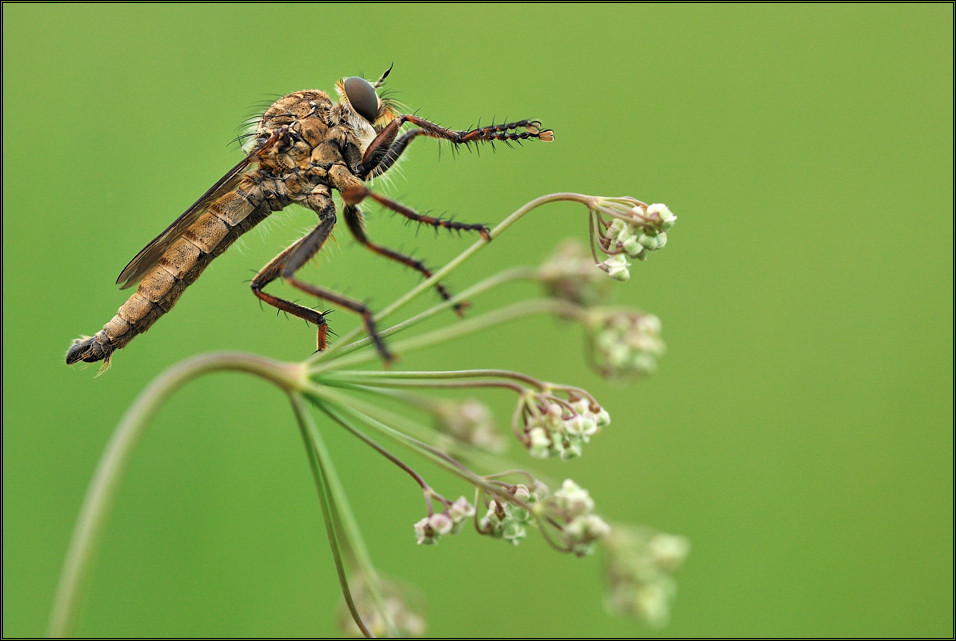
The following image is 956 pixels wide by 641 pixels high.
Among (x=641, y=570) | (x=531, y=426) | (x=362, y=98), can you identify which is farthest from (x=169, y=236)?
(x=641, y=570)

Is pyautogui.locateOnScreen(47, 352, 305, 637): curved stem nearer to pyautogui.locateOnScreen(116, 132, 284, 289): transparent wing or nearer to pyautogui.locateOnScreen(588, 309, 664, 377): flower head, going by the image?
pyautogui.locateOnScreen(588, 309, 664, 377): flower head

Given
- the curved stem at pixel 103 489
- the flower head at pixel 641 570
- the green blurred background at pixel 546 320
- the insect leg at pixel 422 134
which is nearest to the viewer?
the curved stem at pixel 103 489

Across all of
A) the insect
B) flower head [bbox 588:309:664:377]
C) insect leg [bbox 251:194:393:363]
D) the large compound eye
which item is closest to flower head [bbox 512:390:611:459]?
flower head [bbox 588:309:664:377]

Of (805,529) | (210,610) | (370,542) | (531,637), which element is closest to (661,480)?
(805,529)

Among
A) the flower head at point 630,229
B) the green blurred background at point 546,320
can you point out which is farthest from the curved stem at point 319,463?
the green blurred background at point 546,320

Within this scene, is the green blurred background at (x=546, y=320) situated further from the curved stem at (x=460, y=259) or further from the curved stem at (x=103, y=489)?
the curved stem at (x=103, y=489)

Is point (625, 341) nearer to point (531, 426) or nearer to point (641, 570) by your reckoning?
point (531, 426)
